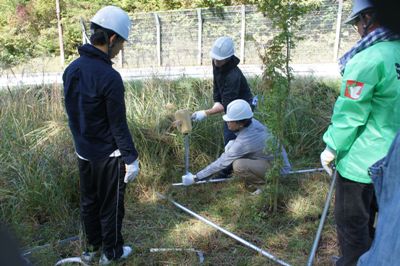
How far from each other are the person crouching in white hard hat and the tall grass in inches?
9.5

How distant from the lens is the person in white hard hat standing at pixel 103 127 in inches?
99.4

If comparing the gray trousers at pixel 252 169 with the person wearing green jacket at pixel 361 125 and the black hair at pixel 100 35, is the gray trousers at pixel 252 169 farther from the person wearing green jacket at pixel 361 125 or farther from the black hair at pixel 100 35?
the black hair at pixel 100 35

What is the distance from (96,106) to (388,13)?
229 centimetres

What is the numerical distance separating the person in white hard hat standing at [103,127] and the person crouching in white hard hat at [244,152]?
1159 millimetres

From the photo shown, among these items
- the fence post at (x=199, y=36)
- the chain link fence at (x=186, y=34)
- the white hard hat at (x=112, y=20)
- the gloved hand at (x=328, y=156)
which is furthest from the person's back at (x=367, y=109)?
the fence post at (x=199, y=36)

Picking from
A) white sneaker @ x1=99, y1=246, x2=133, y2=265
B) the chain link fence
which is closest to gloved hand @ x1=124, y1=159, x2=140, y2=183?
white sneaker @ x1=99, y1=246, x2=133, y2=265

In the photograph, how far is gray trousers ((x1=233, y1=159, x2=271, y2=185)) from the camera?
3.98 meters

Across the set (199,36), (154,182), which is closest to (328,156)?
(154,182)

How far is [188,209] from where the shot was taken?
3781mm

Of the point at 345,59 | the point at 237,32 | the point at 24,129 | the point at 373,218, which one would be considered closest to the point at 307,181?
the point at 373,218

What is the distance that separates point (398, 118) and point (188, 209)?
89.5 inches

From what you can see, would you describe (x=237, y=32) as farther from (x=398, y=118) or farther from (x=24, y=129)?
(x=398, y=118)

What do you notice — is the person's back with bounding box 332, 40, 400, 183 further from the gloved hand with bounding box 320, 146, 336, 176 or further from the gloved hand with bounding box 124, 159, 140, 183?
the gloved hand with bounding box 124, 159, 140, 183

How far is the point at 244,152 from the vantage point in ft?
13.1
